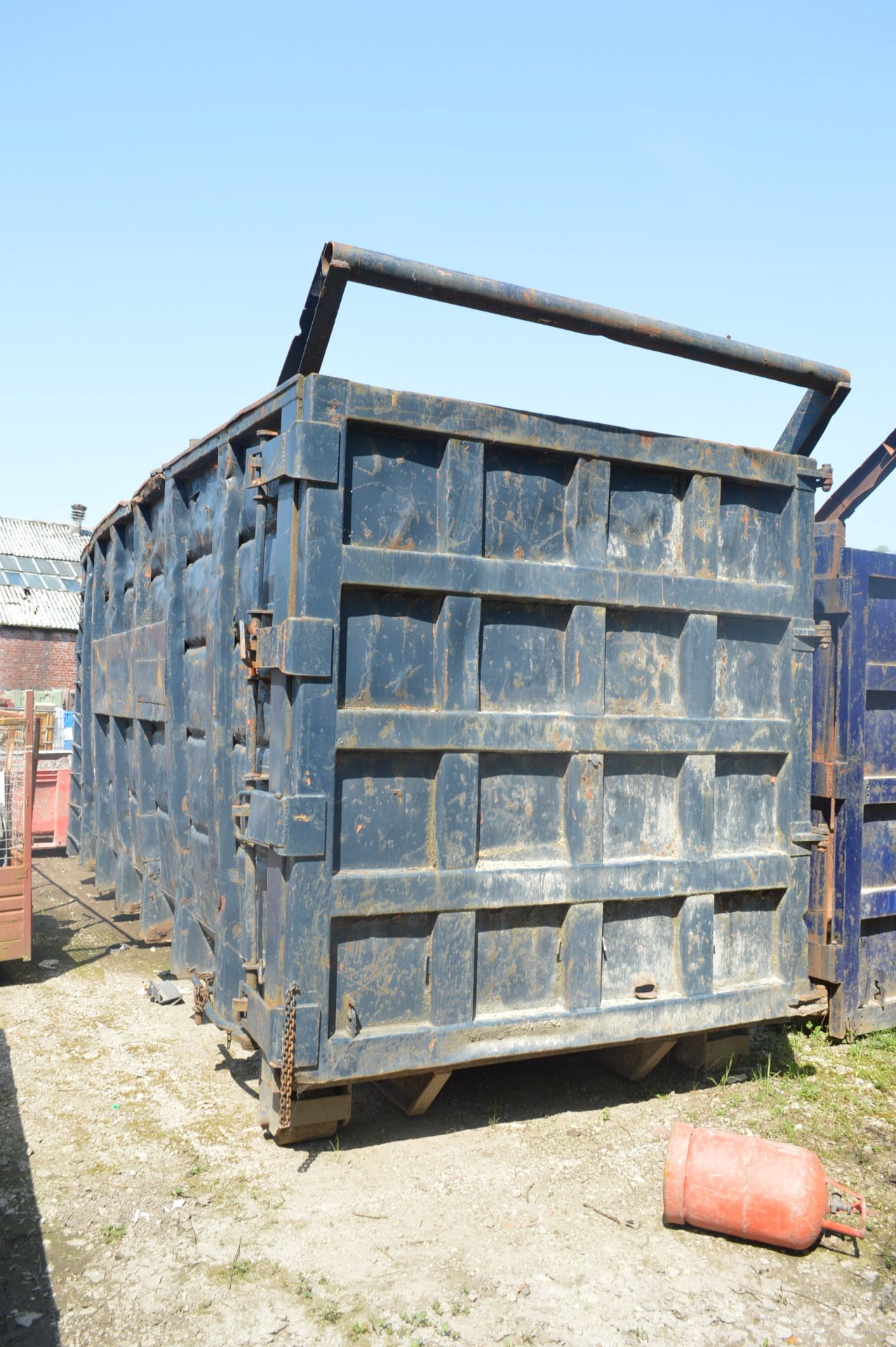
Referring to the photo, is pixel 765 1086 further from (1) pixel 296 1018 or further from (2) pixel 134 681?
(2) pixel 134 681

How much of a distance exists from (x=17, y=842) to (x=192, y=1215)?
141 inches

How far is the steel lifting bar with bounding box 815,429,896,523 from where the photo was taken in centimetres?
579

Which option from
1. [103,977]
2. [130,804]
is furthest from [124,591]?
[103,977]

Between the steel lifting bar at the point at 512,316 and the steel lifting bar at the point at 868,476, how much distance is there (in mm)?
1363

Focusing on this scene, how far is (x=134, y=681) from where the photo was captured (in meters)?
6.29

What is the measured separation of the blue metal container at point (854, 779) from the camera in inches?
205

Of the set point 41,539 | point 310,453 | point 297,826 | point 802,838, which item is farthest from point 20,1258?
point 41,539

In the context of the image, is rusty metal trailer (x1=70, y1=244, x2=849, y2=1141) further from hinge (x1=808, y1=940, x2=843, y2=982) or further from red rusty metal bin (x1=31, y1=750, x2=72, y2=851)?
red rusty metal bin (x1=31, y1=750, x2=72, y2=851)

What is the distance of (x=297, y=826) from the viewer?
3459 mm

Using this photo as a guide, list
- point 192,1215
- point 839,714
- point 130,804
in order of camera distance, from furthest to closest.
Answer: point 130,804
point 839,714
point 192,1215

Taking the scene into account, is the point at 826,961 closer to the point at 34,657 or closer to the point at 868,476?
the point at 868,476

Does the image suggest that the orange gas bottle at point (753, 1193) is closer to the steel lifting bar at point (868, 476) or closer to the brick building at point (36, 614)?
the steel lifting bar at point (868, 476)

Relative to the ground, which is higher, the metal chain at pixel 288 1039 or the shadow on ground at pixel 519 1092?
the metal chain at pixel 288 1039

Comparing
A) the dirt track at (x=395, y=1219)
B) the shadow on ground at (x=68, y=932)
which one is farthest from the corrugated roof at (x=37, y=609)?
the dirt track at (x=395, y=1219)
